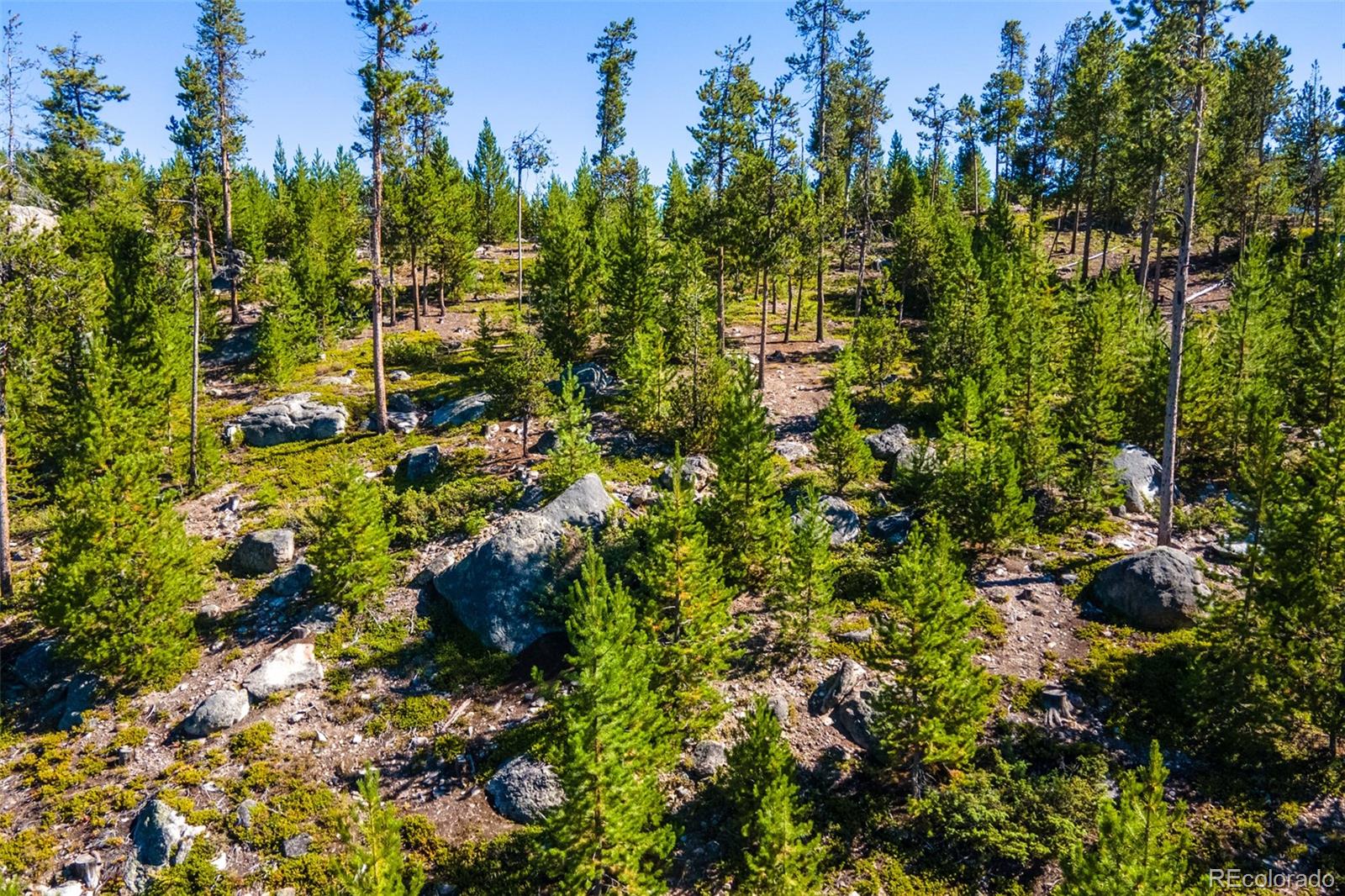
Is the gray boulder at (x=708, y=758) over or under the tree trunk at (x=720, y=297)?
under

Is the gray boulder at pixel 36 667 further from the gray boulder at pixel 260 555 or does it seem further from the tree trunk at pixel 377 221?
the tree trunk at pixel 377 221

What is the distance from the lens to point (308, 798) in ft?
49.6

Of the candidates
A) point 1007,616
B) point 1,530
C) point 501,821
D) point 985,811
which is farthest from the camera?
point 1,530

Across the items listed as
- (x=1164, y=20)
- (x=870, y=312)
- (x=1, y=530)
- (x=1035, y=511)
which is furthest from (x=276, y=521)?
(x=870, y=312)

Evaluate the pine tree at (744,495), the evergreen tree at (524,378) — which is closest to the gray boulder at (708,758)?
the pine tree at (744,495)

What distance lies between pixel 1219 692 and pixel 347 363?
4070 centimetres

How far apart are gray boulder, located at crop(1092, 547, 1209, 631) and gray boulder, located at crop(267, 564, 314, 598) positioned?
78.3 ft

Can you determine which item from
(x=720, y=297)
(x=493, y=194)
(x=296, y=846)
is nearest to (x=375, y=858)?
(x=296, y=846)

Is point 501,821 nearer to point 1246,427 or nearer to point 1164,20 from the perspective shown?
point 1246,427

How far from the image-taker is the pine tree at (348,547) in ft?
64.5

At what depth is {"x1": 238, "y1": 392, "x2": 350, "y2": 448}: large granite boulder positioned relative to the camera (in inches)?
1208

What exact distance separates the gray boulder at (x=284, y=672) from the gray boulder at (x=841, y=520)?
14856 millimetres

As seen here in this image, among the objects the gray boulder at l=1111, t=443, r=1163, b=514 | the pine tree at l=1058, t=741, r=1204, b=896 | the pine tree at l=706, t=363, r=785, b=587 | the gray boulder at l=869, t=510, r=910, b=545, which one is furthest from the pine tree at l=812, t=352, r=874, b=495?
the pine tree at l=1058, t=741, r=1204, b=896

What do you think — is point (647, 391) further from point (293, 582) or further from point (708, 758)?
point (708, 758)
